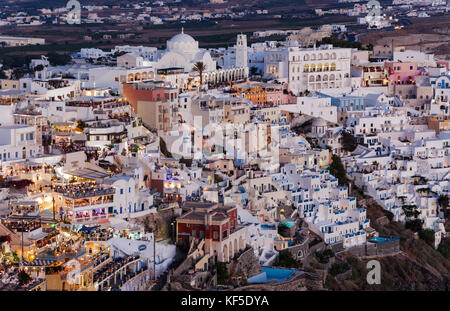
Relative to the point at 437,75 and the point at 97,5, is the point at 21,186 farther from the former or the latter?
the point at 97,5

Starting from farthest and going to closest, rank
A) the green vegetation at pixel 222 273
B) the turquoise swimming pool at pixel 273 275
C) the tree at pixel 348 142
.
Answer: the tree at pixel 348 142
the turquoise swimming pool at pixel 273 275
the green vegetation at pixel 222 273

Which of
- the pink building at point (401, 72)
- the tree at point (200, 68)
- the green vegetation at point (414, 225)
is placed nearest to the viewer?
the green vegetation at point (414, 225)

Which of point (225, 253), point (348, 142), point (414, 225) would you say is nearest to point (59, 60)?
point (348, 142)

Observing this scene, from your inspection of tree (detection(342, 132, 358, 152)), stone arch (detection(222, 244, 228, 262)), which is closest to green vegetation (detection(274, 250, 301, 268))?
stone arch (detection(222, 244, 228, 262))

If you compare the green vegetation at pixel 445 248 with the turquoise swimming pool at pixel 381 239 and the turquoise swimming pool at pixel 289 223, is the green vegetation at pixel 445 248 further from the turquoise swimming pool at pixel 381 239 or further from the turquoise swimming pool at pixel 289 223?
the turquoise swimming pool at pixel 289 223

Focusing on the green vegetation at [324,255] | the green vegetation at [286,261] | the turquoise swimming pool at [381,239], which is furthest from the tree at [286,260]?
the turquoise swimming pool at [381,239]

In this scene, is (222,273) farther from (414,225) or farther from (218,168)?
(414,225)

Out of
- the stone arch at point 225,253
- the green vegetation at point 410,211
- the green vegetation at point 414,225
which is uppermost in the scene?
the stone arch at point 225,253
